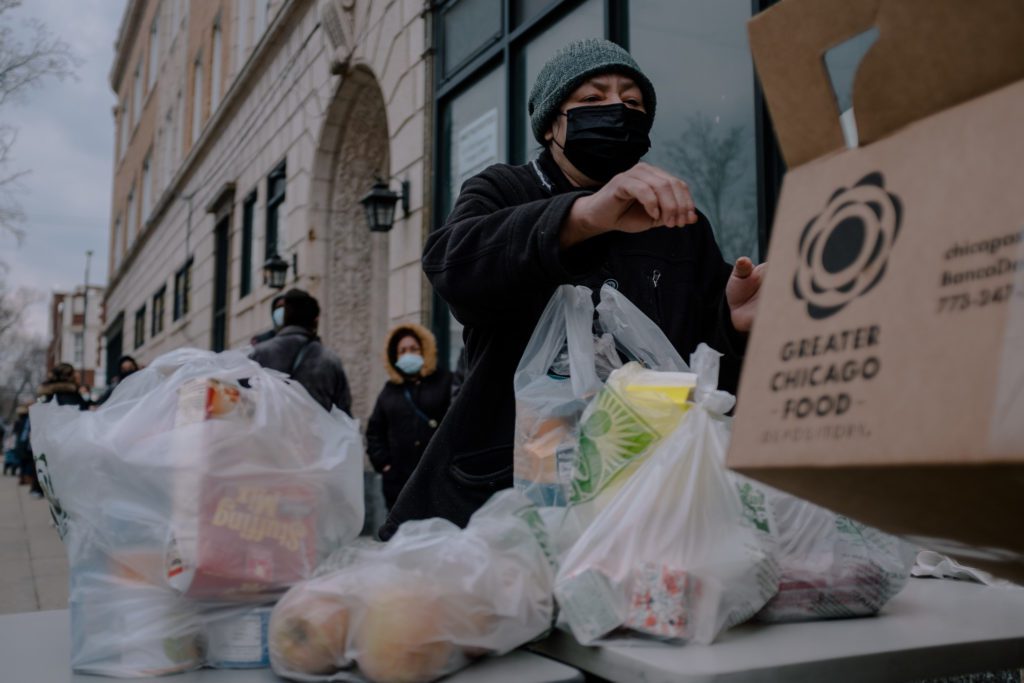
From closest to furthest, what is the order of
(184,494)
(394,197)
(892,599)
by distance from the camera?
(184,494), (892,599), (394,197)

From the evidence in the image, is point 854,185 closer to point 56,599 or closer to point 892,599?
point 892,599

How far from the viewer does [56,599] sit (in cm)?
512

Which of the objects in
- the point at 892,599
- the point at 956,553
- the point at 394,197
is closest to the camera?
the point at 956,553

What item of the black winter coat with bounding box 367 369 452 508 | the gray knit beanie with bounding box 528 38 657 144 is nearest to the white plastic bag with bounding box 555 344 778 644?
the gray knit beanie with bounding box 528 38 657 144

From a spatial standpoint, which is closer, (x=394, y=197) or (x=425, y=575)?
(x=425, y=575)

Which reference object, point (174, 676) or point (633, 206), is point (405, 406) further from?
point (174, 676)

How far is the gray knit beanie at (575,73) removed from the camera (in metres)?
1.87

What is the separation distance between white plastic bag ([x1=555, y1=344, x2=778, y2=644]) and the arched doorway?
920 centimetres

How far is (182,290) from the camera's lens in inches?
747

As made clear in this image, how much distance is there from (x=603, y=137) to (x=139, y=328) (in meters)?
26.8

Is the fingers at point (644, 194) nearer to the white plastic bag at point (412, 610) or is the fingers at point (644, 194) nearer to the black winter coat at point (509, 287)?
the black winter coat at point (509, 287)

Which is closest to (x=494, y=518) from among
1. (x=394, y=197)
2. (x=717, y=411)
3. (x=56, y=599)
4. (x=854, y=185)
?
(x=717, y=411)

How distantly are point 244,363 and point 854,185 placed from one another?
98 centimetres

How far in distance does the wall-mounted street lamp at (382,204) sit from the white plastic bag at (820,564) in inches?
286
